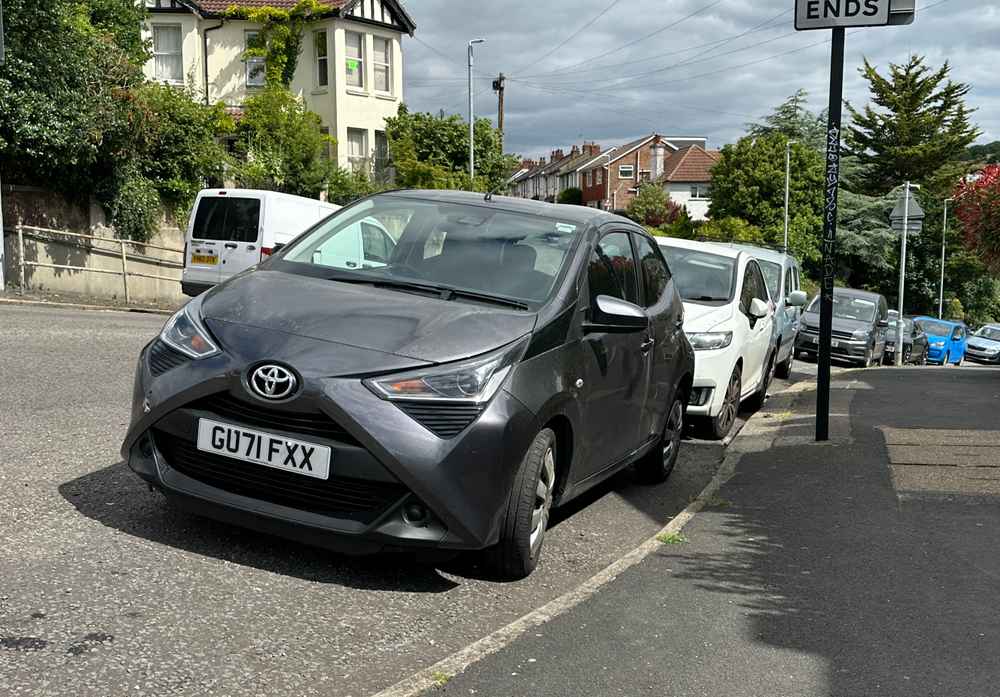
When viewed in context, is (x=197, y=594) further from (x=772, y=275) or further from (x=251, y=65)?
(x=251, y=65)

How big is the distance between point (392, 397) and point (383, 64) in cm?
3892

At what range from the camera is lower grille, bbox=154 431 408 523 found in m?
4.44

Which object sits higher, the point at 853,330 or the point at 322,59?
the point at 322,59

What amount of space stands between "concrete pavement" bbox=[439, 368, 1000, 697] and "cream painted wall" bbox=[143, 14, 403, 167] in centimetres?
3346

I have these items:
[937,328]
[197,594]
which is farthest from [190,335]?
[937,328]

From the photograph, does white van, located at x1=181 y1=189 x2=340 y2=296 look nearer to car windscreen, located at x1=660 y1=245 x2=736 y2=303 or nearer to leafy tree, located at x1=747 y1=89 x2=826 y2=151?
car windscreen, located at x1=660 y1=245 x2=736 y2=303

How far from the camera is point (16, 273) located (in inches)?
864

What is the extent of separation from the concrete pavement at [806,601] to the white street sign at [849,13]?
3527 mm

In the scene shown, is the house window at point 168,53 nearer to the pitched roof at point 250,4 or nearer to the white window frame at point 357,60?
the pitched roof at point 250,4

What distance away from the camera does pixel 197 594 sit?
4.29 metres

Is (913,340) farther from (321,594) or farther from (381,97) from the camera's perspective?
(321,594)

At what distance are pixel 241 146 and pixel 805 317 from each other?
64.9 ft

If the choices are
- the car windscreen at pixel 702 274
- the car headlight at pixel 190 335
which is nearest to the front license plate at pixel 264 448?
the car headlight at pixel 190 335

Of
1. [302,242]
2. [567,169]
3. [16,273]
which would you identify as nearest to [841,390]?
[302,242]
